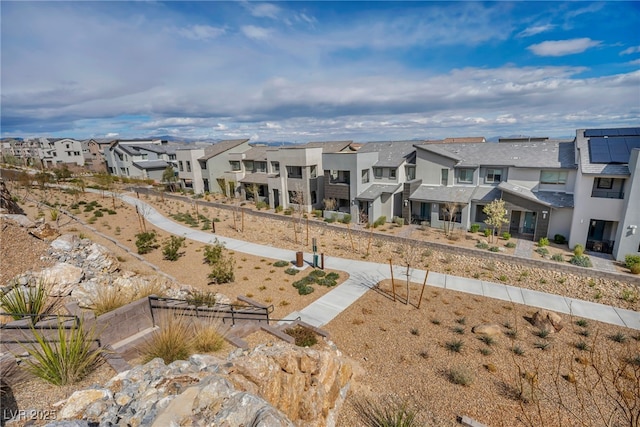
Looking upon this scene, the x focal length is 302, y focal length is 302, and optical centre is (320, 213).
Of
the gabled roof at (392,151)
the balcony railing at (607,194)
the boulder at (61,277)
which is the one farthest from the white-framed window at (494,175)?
the boulder at (61,277)

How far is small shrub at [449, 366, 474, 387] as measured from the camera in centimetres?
954

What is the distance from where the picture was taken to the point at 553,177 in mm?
24516

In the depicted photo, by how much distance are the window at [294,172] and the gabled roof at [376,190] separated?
813 centimetres

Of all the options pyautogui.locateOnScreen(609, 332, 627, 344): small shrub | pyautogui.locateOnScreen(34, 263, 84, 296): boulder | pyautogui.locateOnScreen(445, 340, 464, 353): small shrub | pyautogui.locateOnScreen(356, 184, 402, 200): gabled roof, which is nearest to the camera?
pyautogui.locateOnScreen(34, 263, 84, 296): boulder

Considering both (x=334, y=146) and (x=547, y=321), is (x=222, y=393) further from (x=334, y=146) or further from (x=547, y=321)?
(x=334, y=146)

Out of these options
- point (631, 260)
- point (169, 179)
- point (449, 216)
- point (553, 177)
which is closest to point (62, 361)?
point (449, 216)

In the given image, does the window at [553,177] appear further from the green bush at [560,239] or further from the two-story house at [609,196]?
the green bush at [560,239]

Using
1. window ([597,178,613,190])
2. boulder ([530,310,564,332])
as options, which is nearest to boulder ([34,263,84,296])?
boulder ([530,310,564,332])

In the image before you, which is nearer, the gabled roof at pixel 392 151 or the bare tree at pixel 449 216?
the bare tree at pixel 449 216

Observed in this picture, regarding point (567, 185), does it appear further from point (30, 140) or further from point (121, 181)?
point (30, 140)

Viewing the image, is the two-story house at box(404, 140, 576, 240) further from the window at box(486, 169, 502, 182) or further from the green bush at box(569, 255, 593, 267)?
the green bush at box(569, 255, 593, 267)

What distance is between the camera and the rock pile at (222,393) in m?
4.23

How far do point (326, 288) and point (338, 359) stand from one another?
7.56m

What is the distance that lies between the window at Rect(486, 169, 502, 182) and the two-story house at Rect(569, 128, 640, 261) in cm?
522
